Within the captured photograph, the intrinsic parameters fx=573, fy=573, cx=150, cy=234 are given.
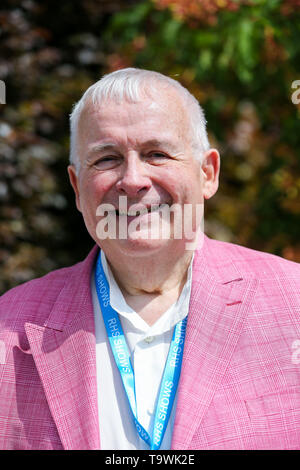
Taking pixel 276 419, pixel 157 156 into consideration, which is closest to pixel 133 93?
pixel 157 156

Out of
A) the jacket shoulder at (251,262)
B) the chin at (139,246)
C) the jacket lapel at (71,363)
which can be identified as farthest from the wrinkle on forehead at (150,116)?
the jacket lapel at (71,363)

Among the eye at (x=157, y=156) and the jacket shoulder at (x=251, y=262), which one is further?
the jacket shoulder at (x=251, y=262)

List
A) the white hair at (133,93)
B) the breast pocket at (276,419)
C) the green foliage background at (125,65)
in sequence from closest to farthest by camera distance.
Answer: the breast pocket at (276,419)
the white hair at (133,93)
the green foliage background at (125,65)

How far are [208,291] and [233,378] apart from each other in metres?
0.33

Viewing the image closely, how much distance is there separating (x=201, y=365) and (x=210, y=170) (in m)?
0.73

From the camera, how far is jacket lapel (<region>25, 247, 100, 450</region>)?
182cm

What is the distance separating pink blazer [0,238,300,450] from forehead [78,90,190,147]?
0.51 metres

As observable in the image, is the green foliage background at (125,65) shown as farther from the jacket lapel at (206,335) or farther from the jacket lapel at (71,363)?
the jacket lapel at (71,363)

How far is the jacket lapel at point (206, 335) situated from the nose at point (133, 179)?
15.7 inches

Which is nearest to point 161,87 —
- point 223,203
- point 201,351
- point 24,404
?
point 201,351

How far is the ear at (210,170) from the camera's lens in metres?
2.13

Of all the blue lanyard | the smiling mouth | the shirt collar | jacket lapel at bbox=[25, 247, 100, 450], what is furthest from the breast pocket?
the smiling mouth

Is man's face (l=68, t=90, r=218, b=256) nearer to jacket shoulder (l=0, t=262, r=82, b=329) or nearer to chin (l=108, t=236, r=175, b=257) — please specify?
chin (l=108, t=236, r=175, b=257)
